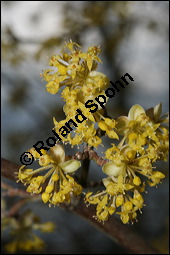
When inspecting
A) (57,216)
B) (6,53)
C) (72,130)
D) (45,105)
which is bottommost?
(57,216)

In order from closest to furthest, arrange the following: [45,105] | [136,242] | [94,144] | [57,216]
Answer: [94,144] < [136,242] < [45,105] < [57,216]

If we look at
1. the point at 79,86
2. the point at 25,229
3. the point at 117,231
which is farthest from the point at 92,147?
the point at 25,229

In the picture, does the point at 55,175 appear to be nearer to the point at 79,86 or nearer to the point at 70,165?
the point at 70,165

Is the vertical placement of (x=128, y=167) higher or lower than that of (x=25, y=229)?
higher

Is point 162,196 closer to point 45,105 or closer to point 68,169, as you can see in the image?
point 45,105

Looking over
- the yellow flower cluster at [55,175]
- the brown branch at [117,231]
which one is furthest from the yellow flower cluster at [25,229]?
the yellow flower cluster at [55,175]

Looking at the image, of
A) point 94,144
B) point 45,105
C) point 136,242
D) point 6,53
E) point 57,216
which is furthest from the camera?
point 57,216

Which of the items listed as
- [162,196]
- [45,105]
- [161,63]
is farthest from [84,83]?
[161,63]

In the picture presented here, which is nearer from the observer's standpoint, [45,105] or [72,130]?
[72,130]

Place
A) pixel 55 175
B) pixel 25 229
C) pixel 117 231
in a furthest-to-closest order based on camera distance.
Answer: pixel 25 229 → pixel 117 231 → pixel 55 175
